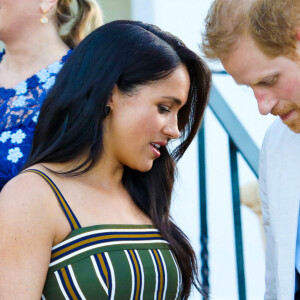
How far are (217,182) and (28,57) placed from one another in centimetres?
162

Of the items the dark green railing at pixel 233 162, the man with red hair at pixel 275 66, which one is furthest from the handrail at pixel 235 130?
the man with red hair at pixel 275 66

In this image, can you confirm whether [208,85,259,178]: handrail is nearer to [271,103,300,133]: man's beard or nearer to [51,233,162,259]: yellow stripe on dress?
[271,103,300,133]: man's beard

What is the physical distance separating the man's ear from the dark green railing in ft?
2.76

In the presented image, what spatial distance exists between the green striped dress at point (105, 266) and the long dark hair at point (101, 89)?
151 millimetres

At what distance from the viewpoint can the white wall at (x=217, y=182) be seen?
12.3ft

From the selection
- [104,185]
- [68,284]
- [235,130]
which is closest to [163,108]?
[104,185]

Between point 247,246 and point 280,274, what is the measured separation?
2238 mm

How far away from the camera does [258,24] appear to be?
2.10 metres

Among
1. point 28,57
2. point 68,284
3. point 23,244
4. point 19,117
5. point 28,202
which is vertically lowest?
point 68,284

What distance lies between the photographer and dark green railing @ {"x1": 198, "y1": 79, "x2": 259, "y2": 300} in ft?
9.59

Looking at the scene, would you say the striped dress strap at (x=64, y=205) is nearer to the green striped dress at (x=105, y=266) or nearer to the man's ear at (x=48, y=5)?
the green striped dress at (x=105, y=266)

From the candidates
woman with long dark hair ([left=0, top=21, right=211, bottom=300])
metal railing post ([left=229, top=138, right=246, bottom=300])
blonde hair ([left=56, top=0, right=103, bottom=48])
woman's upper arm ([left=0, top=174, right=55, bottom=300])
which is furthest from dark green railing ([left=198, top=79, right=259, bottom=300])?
woman's upper arm ([left=0, top=174, right=55, bottom=300])

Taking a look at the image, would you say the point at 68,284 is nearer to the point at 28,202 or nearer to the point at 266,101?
the point at 28,202

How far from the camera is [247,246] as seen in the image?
451 centimetres
